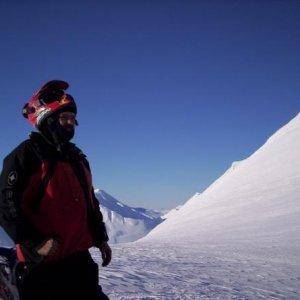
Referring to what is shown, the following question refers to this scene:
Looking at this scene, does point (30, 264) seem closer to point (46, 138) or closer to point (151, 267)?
point (46, 138)

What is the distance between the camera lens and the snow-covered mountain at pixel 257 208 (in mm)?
19953

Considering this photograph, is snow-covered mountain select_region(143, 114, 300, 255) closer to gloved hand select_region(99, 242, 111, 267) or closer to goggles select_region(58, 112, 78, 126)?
gloved hand select_region(99, 242, 111, 267)

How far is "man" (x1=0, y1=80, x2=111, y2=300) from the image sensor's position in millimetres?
2723

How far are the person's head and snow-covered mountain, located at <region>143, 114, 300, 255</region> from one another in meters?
13.3

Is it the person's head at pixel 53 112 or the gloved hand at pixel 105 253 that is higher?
the person's head at pixel 53 112

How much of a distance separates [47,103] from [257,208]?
27889 millimetres

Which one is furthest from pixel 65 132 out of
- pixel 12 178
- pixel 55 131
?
pixel 12 178

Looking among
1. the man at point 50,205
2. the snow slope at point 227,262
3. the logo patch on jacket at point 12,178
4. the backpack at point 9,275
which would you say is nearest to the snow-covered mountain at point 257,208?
the snow slope at point 227,262

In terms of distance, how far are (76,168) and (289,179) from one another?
33.9 meters

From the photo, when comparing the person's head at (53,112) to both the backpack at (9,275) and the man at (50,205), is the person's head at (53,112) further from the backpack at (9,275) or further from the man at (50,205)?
the backpack at (9,275)

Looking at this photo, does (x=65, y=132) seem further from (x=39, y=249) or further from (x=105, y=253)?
(x=105, y=253)

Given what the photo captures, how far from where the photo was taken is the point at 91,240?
3174 mm

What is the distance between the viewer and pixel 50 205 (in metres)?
2.82

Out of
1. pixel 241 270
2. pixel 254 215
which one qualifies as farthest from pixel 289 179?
pixel 241 270
